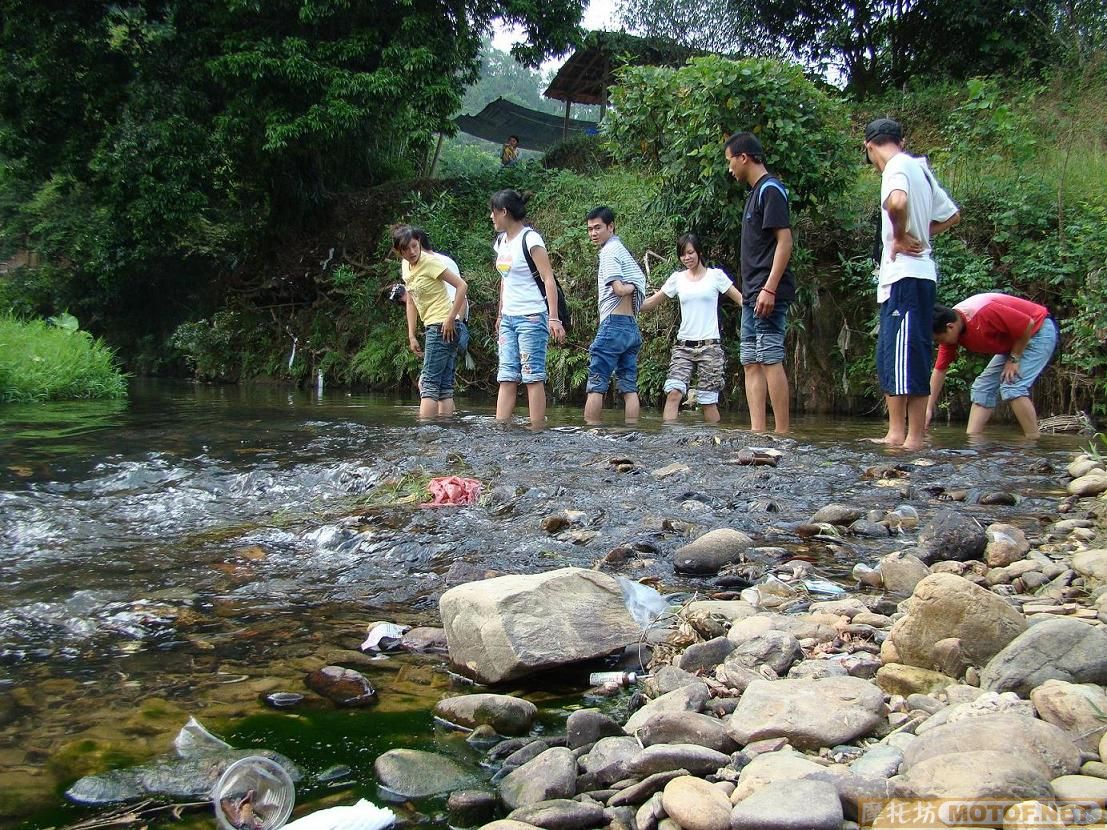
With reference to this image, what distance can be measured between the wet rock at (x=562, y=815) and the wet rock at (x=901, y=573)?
5.69 ft

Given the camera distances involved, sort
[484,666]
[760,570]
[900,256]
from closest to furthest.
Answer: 1. [484,666]
2. [760,570]
3. [900,256]

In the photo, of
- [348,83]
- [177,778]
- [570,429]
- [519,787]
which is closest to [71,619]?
[177,778]

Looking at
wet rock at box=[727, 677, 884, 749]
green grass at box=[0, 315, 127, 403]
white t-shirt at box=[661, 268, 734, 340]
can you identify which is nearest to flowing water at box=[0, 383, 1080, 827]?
wet rock at box=[727, 677, 884, 749]

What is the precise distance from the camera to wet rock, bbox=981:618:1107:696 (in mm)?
2062

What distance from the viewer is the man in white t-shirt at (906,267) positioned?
5480 millimetres

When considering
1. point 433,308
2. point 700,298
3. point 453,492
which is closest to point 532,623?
point 453,492

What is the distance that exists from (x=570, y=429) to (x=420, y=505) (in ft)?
8.82

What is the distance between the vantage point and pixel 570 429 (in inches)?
290

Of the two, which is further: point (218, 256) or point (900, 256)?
point (218, 256)

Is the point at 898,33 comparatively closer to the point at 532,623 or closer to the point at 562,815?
the point at 532,623

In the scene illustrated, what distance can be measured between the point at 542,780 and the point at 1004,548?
239cm

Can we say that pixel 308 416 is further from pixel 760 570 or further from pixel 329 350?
pixel 329 350

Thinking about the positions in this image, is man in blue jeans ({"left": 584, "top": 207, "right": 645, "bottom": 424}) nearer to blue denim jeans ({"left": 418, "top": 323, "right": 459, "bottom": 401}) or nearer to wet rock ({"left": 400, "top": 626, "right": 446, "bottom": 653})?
blue denim jeans ({"left": 418, "top": 323, "right": 459, "bottom": 401})

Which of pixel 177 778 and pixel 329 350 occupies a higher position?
pixel 329 350
